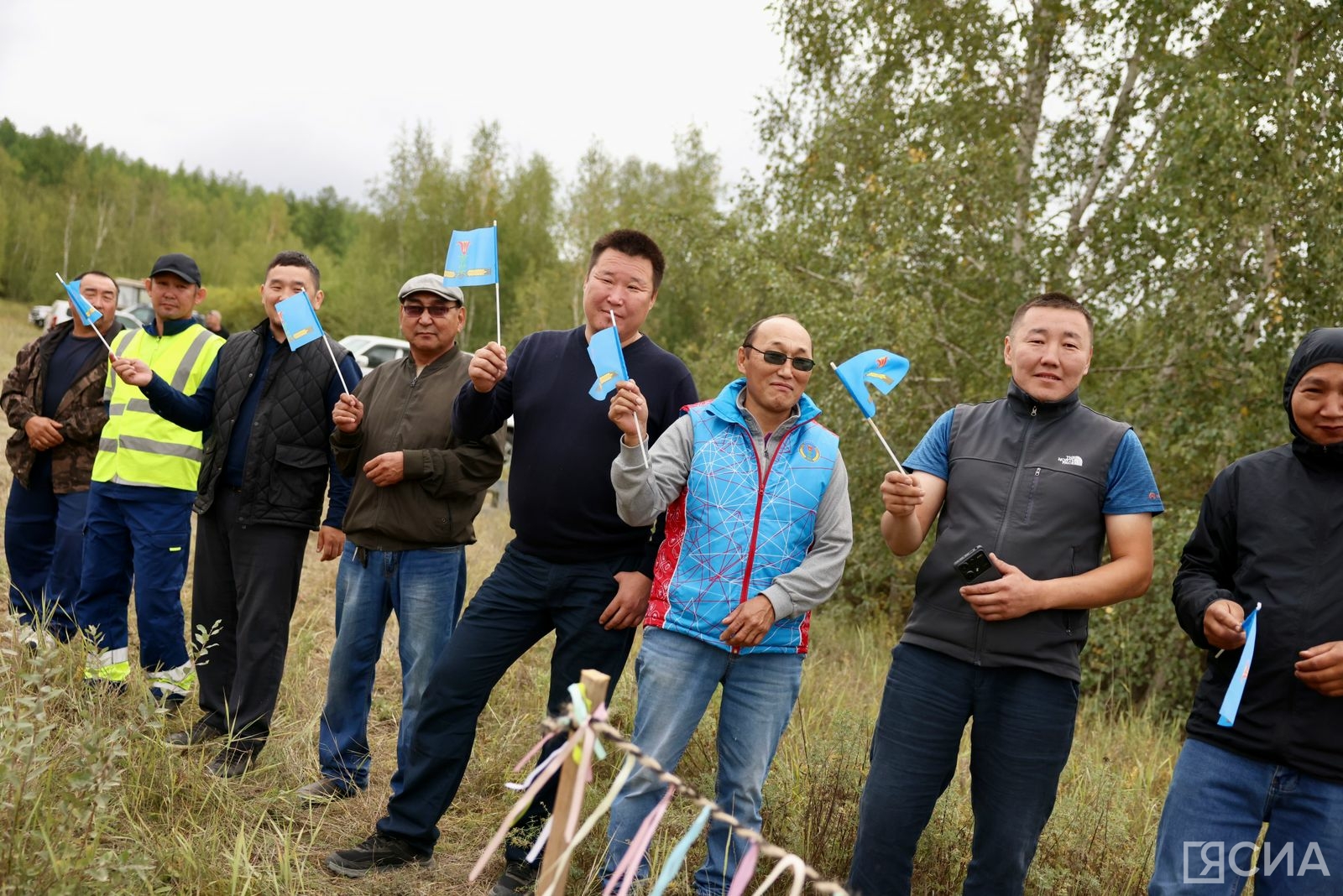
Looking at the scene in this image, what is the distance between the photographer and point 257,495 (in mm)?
4297

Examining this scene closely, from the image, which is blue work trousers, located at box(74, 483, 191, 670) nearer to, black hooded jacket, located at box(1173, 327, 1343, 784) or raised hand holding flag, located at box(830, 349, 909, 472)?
raised hand holding flag, located at box(830, 349, 909, 472)

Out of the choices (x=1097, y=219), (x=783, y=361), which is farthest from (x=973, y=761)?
(x=1097, y=219)

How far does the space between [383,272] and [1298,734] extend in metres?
35.5

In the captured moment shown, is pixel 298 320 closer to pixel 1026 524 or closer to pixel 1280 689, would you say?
pixel 1026 524

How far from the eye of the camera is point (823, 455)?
127 inches

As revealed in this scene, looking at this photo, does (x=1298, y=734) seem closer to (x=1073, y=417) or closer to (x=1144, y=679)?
(x=1073, y=417)

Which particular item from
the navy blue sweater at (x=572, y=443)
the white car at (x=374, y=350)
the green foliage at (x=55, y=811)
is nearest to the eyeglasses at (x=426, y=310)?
the navy blue sweater at (x=572, y=443)

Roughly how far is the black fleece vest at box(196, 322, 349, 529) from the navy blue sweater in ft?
3.87

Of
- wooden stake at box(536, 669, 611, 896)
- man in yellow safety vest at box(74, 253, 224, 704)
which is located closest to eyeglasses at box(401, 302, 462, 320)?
man in yellow safety vest at box(74, 253, 224, 704)

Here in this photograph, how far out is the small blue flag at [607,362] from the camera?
3059mm

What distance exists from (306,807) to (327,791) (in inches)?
6.3

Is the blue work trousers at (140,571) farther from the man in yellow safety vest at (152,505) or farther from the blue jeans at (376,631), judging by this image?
the blue jeans at (376,631)

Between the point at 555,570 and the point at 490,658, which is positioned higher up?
the point at 555,570

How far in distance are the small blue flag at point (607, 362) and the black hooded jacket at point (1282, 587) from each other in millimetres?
1710
